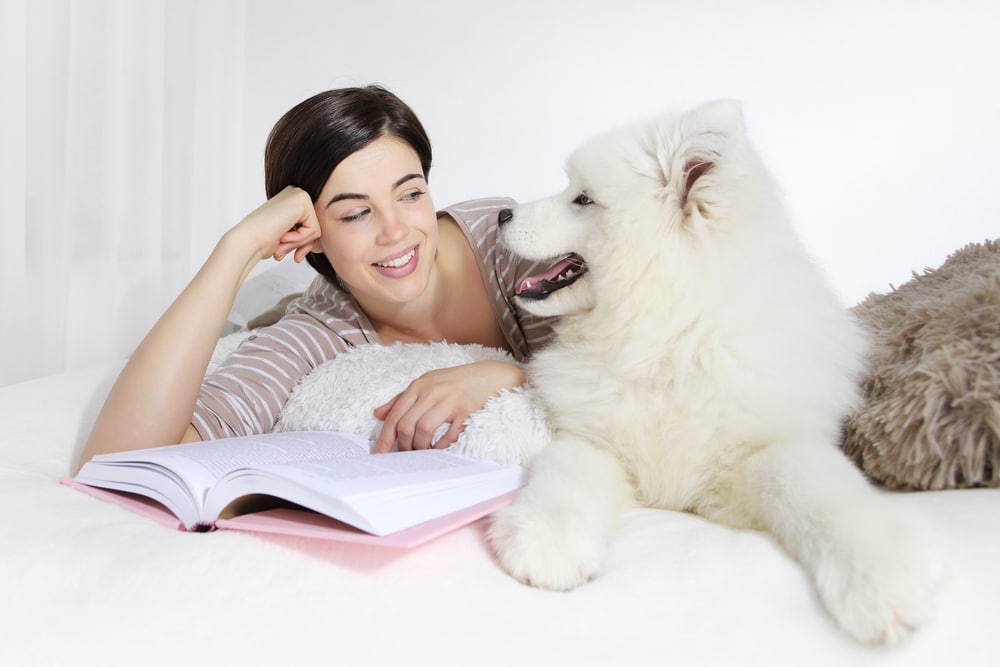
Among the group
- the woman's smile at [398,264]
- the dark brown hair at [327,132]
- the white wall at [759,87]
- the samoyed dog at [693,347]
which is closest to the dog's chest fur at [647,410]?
the samoyed dog at [693,347]

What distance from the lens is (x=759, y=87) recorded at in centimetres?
348

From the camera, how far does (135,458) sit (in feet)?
3.94

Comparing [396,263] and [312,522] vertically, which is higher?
[396,263]

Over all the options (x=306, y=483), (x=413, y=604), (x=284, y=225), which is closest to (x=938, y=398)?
(x=413, y=604)

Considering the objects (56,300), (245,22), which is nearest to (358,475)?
(56,300)

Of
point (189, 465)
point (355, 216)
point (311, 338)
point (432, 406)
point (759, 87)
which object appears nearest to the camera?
point (189, 465)

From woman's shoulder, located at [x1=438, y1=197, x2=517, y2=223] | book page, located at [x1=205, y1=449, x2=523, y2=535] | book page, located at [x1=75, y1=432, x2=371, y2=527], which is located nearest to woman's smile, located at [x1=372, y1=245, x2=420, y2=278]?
woman's shoulder, located at [x1=438, y1=197, x2=517, y2=223]

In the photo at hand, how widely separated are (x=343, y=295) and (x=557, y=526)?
1457 millimetres

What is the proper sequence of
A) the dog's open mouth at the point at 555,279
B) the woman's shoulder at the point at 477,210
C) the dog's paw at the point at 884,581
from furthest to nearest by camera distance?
the woman's shoulder at the point at 477,210, the dog's open mouth at the point at 555,279, the dog's paw at the point at 884,581

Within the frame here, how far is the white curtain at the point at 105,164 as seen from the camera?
101 inches

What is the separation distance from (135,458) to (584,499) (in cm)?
75

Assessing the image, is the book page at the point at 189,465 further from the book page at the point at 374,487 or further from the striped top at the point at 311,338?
the striped top at the point at 311,338

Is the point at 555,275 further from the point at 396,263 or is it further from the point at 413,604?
the point at 413,604

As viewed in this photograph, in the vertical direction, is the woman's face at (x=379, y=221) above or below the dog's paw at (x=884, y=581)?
above
